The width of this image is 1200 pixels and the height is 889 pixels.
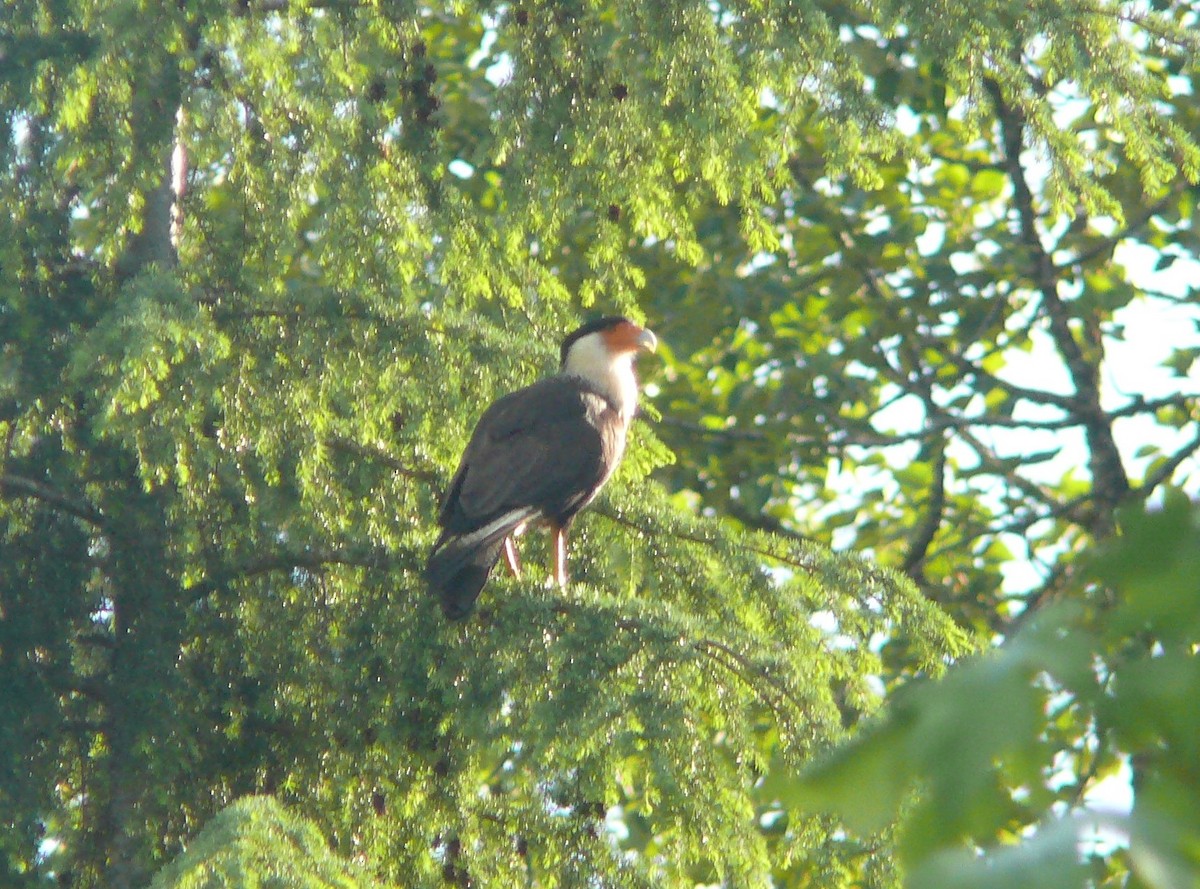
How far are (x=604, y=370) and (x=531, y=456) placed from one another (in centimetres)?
94

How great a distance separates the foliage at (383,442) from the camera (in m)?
3.03

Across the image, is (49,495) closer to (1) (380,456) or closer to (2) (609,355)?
(1) (380,456)

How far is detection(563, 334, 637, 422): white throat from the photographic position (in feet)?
14.7

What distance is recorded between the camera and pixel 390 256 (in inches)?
142

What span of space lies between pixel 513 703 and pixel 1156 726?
221 centimetres

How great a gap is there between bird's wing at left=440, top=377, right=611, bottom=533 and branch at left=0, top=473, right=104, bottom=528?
2.42 ft

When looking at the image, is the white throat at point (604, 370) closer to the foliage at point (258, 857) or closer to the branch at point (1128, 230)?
the foliage at point (258, 857)

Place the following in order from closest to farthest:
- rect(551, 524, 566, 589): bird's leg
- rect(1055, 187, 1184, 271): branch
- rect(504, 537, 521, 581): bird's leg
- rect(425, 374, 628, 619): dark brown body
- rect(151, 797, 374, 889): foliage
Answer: rect(151, 797, 374, 889): foliage < rect(425, 374, 628, 619): dark brown body < rect(551, 524, 566, 589): bird's leg < rect(504, 537, 521, 581): bird's leg < rect(1055, 187, 1184, 271): branch

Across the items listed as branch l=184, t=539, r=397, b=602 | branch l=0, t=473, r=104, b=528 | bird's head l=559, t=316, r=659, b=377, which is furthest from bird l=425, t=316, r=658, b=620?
branch l=0, t=473, r=104, b=528

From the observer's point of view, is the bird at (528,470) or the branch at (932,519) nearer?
the bird at (528,470)

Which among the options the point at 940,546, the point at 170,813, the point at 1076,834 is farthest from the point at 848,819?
the point at 940,546

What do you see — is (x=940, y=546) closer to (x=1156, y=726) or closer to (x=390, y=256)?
(x=390, y=256)

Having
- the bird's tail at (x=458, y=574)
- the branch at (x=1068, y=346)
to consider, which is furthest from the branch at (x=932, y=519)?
the bird's tail at (x=458, y=574)

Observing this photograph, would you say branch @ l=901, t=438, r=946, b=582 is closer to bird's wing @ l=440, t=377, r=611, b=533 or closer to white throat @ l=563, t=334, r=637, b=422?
white throat @ l=563, t=334, r=637, b=422
